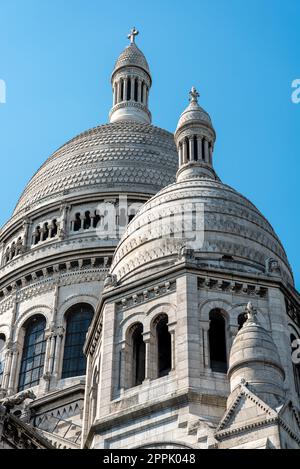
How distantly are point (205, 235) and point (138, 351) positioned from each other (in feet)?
16.0

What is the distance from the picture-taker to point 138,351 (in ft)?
98.3

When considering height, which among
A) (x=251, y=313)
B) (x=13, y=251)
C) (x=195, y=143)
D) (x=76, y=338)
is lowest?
(x=251, y=313)

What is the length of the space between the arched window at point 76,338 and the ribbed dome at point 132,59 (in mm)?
22424

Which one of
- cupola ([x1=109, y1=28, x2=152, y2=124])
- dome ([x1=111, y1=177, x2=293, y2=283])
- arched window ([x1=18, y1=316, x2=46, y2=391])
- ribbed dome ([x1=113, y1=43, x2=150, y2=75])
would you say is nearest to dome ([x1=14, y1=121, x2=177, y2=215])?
cupola ([x1=109, y1=28, x2=152, y2=124])

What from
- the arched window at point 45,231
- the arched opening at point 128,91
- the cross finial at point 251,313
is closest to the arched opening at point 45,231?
the arched window at point 45,231

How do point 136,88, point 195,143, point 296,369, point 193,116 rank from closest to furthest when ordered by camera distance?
point 296,369 → point 195,143 → point 193,116 → point 136,88

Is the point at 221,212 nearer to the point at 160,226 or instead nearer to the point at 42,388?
the point at 160,226

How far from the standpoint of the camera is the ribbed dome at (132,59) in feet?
202

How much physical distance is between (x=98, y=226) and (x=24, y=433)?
74.0 feet

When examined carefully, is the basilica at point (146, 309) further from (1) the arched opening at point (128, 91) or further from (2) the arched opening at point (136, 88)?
(2) the arched opening at point (136, 88)

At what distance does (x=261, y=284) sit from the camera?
100 feet

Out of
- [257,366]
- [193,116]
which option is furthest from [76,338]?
[257,366]

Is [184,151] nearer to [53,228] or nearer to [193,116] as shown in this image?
[193,116]
